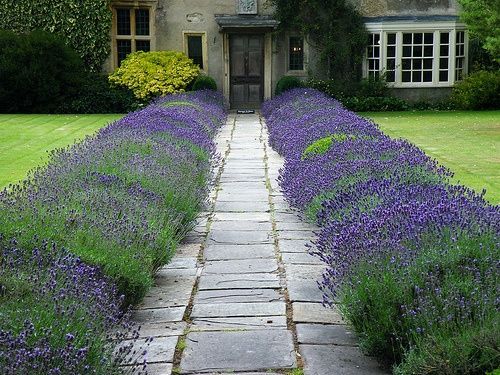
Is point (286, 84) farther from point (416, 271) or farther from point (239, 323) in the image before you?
point (416, 271)

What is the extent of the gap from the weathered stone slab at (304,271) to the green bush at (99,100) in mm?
17742

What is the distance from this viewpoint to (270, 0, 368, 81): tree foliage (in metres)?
24.8

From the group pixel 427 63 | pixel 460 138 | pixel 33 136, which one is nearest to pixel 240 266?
pixel 460 138

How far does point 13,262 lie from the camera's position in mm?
4449

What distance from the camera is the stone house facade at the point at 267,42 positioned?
25.0 m

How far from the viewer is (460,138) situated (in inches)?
682

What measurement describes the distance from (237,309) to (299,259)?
152 centimetres

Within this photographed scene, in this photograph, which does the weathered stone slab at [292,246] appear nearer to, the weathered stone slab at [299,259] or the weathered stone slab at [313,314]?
the weathered stone slab at [299,259]

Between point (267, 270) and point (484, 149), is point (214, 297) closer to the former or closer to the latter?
point (267, 270)

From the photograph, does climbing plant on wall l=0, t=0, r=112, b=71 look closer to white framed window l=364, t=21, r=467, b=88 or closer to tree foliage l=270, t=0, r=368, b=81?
tree foliage l=270, t=0, r=368, b=81

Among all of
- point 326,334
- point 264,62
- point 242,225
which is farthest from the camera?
point 264,62

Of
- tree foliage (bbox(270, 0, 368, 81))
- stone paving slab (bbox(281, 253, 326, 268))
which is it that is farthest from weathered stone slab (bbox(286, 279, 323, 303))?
tree foliage (bbox(270, 0, 368, 81))

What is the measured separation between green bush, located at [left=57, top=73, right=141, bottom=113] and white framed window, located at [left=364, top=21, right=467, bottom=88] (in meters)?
7.37

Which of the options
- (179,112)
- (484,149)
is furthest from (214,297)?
(484,149)
